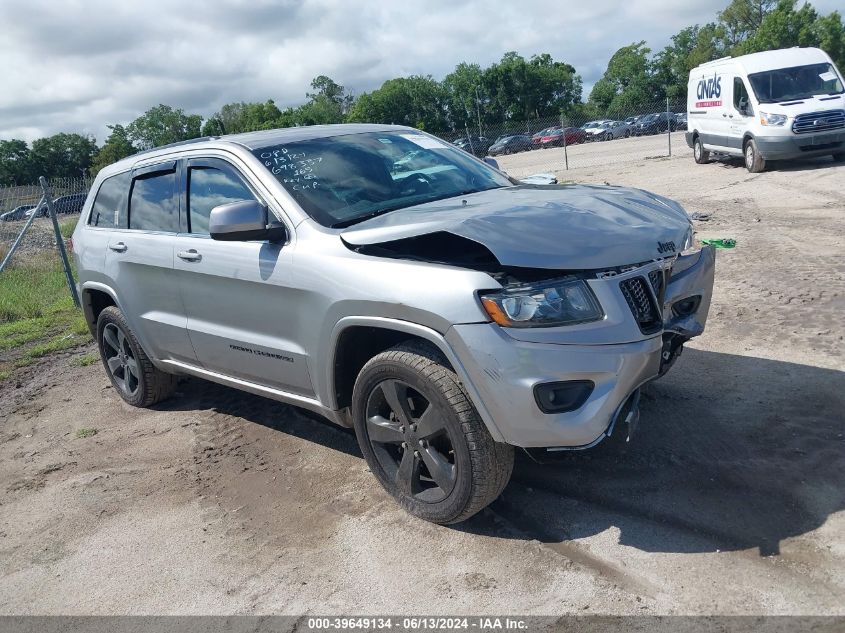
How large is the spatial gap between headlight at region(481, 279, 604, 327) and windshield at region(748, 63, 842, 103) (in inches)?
559

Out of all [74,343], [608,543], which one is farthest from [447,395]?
[74,343]

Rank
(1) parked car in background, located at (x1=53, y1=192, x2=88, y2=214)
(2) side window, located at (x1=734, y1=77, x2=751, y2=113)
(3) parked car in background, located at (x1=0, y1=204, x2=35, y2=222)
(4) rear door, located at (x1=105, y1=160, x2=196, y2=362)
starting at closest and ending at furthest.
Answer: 1. (4) rear door, located at (x1=105, y1=160, x2=196, y2=362)
2. (2) side window, located at (x1=734, y1=77, x2=751, y2=113)
3. (3) parked car in background, located at (x1=0, y1=204, x2=35, y2=222)
4. (1) parked car in background, located at (x1=53, y1=192, x2=88, y2=214)

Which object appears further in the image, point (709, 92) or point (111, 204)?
point (709, 92)

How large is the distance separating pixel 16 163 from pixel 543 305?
10433 centimetres

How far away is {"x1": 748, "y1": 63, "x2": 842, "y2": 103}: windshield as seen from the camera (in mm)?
15047

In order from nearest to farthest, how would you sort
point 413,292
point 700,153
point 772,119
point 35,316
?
point 413,292 < point 35,316 < point 772,119 < point 700,153

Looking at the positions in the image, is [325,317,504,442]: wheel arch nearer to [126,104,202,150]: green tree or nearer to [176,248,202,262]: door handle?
[176,248,202,262]: door handle

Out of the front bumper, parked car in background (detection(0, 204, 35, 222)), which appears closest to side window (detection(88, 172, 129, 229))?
the front bumper

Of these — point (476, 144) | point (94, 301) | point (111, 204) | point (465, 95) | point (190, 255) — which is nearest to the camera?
point (190, 255)

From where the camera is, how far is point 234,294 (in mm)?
4152

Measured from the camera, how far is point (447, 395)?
10.4ft

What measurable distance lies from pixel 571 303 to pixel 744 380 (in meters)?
2.27

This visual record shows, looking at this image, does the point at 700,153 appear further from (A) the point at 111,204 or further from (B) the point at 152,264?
(B) the point at 152,264

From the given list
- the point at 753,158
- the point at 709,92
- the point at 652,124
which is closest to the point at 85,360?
the point at 753,158
